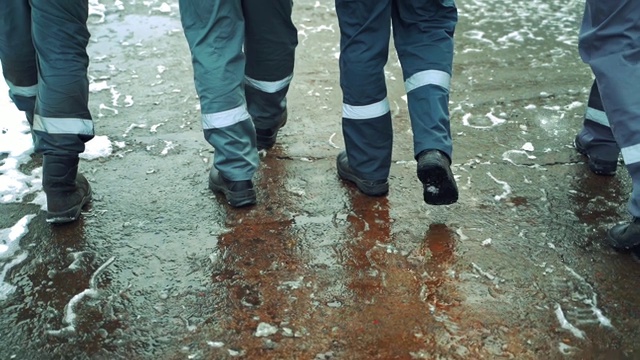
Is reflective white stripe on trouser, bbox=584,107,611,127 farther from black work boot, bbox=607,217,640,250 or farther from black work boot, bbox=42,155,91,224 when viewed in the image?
black work boot, bbox=42,155,91,224

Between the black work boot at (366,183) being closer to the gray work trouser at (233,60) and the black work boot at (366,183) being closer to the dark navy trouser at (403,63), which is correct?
the dark navy trouser at (403,63)

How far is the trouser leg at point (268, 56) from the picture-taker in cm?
300

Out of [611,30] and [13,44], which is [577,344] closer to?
[611,30]

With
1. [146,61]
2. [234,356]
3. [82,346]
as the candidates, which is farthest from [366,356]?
[146,61]

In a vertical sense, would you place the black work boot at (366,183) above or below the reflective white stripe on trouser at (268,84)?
below

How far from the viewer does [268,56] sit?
3.13m

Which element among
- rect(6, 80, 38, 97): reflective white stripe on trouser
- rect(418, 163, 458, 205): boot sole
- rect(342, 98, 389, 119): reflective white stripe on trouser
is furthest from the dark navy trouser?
rect(6, 80, 38, 97): reflective white stripe on trouser

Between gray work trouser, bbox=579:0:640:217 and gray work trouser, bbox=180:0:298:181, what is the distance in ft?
4.39

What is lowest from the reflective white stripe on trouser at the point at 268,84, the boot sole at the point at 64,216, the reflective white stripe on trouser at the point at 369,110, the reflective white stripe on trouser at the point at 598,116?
the reflective white stripe on trouser at the point at 598,116

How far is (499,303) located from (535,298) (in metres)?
0.14

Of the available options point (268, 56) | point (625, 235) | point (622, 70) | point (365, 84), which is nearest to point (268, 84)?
point (268, 56)

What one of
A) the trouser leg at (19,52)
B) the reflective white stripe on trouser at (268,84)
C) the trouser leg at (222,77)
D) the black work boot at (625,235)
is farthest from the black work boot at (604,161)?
the trouser leg at (19,52)

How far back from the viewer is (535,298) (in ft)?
7.73

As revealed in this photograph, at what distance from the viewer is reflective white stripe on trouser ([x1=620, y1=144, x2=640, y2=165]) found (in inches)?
97.9
